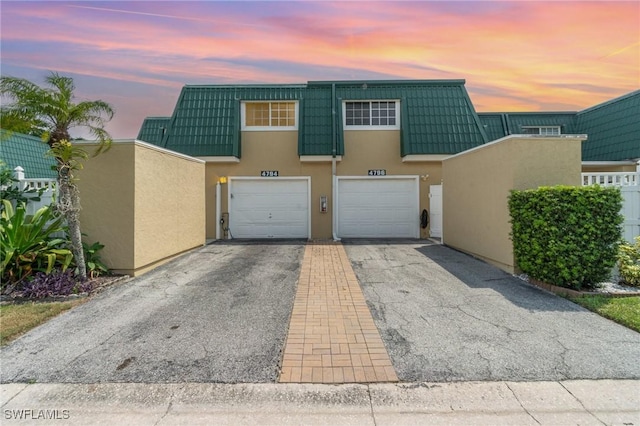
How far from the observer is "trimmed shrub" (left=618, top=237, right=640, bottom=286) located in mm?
6184

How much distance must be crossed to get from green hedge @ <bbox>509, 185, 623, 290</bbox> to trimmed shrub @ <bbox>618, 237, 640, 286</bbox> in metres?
0.74

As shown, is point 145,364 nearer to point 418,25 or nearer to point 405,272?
point 405,272

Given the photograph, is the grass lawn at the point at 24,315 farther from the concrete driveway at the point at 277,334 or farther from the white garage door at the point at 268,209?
the white garage door at the point at 268,209

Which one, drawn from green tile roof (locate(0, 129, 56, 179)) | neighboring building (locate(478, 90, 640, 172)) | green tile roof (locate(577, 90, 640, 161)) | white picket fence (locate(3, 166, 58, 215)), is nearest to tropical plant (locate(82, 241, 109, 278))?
white picket fence (locate(3, 166, 58, 215))

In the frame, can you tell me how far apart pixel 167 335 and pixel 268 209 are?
9.35 meters

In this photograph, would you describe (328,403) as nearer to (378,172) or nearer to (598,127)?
(378,172)

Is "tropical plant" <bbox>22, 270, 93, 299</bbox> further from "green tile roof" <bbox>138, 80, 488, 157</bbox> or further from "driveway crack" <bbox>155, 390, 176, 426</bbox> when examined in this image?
"green tile roof" <bbox>138, 80, 488, 157</bbox>

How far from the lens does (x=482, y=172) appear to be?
861 cm

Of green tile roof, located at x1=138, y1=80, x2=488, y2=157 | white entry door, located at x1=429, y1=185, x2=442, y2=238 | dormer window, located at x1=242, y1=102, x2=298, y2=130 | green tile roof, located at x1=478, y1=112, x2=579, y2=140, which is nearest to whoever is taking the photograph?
white entry door, located at x1=429, y1=185, x2=442, y2=238

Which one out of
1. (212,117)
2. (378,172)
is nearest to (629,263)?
(378,172)

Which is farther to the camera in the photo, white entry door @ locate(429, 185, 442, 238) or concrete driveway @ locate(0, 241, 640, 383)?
white entry door @ locate(429, 185, 442, 238)

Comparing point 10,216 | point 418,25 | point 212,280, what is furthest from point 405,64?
point 10,216

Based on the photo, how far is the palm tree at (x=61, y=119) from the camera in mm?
5953

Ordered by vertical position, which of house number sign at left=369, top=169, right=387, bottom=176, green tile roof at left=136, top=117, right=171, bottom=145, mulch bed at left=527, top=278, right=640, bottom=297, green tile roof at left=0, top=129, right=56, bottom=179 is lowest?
mulch bed at left=527, top=278, right=640, bottom=297
